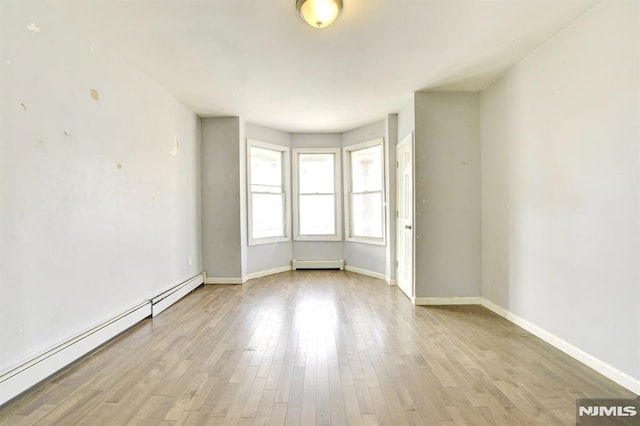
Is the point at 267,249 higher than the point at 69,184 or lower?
lower

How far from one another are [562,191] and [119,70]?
3.91 m

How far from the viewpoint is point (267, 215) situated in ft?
17.2

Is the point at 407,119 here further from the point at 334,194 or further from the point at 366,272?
the point at 366,272

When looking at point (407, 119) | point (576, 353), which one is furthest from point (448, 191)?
point (576, 353)

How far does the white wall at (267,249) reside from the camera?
16.1 feet

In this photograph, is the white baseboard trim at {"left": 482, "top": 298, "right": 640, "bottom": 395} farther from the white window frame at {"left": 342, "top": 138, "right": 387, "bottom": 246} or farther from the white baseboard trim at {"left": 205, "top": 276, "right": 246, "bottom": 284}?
the white baseboard trim at {"left": 205, "top": 276, "right": 246, "bottom": 284}

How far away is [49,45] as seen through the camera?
2.07 metres

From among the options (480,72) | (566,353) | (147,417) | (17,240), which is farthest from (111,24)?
(566,353)

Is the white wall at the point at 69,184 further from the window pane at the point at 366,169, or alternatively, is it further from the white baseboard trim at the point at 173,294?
the window pane at the point at 366,169

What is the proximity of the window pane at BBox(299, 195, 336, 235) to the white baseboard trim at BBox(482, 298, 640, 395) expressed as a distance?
2967mm

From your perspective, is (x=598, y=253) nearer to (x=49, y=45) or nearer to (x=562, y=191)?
(x=562, y=191)

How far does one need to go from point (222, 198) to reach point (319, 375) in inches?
128

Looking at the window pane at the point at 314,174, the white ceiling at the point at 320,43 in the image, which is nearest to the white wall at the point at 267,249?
the window pane at the point at 314,174

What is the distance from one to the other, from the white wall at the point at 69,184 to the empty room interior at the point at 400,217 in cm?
2
